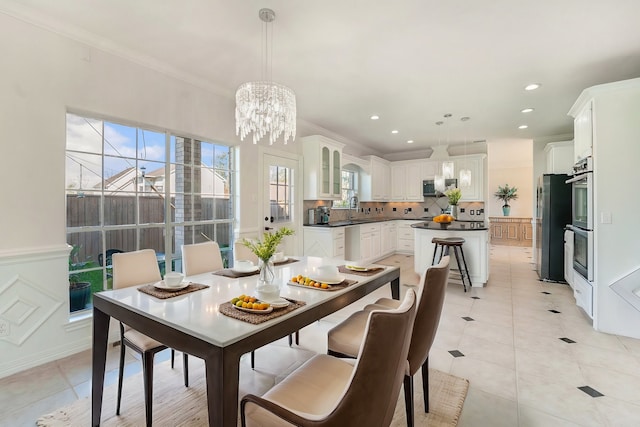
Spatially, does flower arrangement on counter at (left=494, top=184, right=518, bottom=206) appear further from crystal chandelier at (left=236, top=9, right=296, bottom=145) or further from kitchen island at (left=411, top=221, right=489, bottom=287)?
crystal chandelier at (left=236, top=9, right=296, bottom=145)

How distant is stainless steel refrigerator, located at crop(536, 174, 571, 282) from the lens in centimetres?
452

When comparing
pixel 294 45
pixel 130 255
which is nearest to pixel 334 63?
pixel 294 45

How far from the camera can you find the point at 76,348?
255cm

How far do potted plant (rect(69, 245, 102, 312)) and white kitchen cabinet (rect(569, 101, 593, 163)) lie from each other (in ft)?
16.2

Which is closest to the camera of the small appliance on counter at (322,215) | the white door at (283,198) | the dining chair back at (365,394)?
the dining chair back at (365,394)

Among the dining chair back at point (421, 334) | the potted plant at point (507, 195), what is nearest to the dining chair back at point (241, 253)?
the dining chair back at point (421, 334)

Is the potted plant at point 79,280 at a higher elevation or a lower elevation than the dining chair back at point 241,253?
lower

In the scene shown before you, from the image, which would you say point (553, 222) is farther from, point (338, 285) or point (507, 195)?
point (507, 195)

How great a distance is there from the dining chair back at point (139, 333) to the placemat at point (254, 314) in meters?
0.51

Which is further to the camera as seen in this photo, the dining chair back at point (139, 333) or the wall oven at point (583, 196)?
the wall oven at point (583, 196)

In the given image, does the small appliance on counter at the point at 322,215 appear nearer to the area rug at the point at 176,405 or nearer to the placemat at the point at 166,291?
the area rug at the point at 176,405

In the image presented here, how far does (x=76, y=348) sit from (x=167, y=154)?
1952 millimetres

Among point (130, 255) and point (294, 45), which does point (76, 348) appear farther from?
point (294, 45)

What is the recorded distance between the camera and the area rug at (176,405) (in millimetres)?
1724
